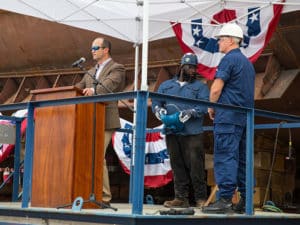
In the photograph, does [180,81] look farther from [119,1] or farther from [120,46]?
[120,46]

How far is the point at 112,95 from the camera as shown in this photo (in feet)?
16.0

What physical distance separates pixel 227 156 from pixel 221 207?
478mm

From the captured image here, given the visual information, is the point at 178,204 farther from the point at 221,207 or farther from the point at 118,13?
the point at 118,13

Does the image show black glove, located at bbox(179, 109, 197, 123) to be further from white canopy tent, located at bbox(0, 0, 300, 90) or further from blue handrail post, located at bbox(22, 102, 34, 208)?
white canopy tent, located at bbox(0, 0, 300, 90)

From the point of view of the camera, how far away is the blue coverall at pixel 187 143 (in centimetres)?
626

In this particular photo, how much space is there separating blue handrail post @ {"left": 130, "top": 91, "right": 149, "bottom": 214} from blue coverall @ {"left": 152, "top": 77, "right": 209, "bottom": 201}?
1.61m

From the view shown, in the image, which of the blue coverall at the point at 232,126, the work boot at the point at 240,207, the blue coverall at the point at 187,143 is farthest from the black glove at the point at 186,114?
the work boot at the point at 240,207

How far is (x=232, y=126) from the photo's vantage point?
17.6ft

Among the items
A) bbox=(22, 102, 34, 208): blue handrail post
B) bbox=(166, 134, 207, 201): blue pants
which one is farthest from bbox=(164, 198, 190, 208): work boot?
bbox=(22, 102, 34, 208): blue handrail post

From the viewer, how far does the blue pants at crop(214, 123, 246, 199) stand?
5.22m

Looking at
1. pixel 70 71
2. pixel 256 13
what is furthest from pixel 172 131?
pixel 70 71

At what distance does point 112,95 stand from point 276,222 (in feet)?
6.78

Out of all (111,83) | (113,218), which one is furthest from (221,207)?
(111,83)

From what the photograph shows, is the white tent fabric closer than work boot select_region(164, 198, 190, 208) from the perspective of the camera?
No
